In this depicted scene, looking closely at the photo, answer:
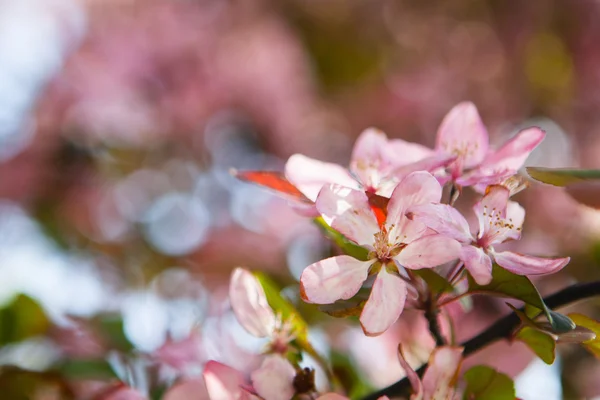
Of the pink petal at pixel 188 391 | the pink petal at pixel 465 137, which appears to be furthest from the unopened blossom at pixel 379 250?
the pink petal at pixel 188 391

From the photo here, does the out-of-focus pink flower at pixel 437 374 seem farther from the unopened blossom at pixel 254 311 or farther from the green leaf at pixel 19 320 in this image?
the green leaf at pixel 19 320

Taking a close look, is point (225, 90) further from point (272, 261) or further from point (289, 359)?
point (289, 359)

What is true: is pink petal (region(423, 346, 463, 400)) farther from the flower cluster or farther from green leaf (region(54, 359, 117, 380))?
green leaf (region(54, 359, 117, 380))

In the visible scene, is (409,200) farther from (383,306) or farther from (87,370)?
(87,370)

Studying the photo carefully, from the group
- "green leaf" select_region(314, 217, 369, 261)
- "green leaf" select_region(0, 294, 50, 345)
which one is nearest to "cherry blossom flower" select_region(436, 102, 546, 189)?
"green leaf" select_region(314, 217, 369, 261)

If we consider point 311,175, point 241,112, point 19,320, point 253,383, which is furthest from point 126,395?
point 241,112
